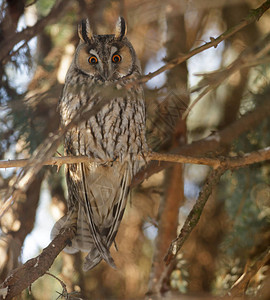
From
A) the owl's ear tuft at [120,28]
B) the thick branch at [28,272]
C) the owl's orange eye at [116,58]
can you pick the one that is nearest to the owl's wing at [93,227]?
the thick branch at [28,272]

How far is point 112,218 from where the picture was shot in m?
2.15

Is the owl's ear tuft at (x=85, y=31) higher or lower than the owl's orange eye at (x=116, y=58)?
higher

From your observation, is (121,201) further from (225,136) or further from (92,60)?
(92,60)

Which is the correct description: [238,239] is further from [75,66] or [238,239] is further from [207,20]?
[207,20]

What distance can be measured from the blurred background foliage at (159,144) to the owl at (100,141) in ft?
0.48

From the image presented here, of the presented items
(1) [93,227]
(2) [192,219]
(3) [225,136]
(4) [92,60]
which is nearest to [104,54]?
(4) [92,60]

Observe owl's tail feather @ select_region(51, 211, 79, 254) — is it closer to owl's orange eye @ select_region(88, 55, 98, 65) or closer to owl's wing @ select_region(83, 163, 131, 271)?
owl's wing @ select_region(83, 163, 131, 271)

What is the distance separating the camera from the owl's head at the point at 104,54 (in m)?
2.02

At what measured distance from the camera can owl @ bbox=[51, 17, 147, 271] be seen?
198 centimetres

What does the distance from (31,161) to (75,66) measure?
1.38 metres

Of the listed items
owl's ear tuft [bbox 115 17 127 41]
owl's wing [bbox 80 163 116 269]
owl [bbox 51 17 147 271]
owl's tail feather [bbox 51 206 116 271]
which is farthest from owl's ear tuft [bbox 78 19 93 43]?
owl's tail feather [bbox 51 206 116 271]

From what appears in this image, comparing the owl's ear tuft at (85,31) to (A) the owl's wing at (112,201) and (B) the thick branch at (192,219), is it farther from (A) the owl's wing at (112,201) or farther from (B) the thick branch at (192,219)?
(B) the thick branch at (192,219)

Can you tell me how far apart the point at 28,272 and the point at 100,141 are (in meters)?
0.77

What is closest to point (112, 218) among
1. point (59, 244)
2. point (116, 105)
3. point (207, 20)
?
point (59, 244)
